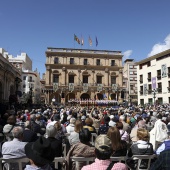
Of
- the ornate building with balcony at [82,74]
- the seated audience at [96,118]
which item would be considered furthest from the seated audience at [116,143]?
the ornate building with balcony at [82,74]

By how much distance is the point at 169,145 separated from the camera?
4230mm

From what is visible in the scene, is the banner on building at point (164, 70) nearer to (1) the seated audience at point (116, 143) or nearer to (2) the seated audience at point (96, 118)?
(2) the seated audience at point (96, 118)

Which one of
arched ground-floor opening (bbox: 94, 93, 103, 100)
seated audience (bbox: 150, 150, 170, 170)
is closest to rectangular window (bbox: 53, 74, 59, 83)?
arched ground-floor opening (bbox: 94, 93, 103, 100)

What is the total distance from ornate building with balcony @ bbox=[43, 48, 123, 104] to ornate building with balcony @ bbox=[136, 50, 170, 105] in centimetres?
562

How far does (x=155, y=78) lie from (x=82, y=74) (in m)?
16.0

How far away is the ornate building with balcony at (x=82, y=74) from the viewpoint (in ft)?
147

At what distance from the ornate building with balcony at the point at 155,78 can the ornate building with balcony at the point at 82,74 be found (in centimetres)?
562

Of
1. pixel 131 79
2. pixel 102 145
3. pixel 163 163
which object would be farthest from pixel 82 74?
pixel 163 163

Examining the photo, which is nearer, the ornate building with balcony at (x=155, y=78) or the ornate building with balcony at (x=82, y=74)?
the ornate building with balcony at (x=155, y=78)

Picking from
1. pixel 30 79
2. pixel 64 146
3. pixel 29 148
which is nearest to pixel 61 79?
pixel 30 79

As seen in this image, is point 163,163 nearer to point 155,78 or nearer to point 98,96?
point 155,78

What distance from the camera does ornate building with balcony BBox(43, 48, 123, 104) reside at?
4478cm

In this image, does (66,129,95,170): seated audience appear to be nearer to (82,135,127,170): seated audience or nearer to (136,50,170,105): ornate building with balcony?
(82,135,127,170): seated audience

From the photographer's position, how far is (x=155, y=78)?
40.0 m
